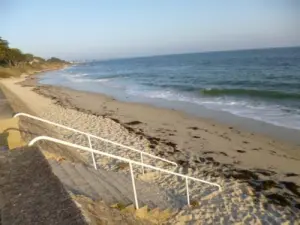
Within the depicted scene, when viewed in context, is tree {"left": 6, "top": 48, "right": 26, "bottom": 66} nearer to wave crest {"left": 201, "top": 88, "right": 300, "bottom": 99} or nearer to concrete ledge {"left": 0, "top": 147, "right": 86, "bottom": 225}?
wave crest {"left": 201, "top": 88, "right": 300, "bottom": 99}

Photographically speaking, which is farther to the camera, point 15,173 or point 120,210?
point 120,210

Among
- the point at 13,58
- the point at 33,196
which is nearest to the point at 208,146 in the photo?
the point at 33,196

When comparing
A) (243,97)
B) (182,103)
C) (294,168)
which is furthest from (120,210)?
(243,97)

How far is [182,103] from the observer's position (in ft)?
69.7

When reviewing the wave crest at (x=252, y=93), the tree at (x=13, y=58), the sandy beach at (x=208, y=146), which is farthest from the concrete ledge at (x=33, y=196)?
the tree at (x=13, y=58)

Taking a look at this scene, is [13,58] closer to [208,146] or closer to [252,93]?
[252,93]

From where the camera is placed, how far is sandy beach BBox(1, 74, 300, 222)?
311 inches

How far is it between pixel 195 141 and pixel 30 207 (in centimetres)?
947

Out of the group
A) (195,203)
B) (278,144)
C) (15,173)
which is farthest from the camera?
(278,144)

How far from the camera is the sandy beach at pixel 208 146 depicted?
25.9ft

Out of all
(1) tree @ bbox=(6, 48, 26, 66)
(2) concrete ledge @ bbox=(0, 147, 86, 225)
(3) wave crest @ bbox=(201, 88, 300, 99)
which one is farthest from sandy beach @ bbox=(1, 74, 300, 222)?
(1) tree @ bbox=(6, 48, 26, 66)

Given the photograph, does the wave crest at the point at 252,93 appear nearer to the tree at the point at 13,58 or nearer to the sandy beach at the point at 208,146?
the sandy beach at the point at 208,146

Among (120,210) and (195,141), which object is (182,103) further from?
(120,210)

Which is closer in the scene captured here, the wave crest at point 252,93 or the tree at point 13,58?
the wave crest at point 252,93
